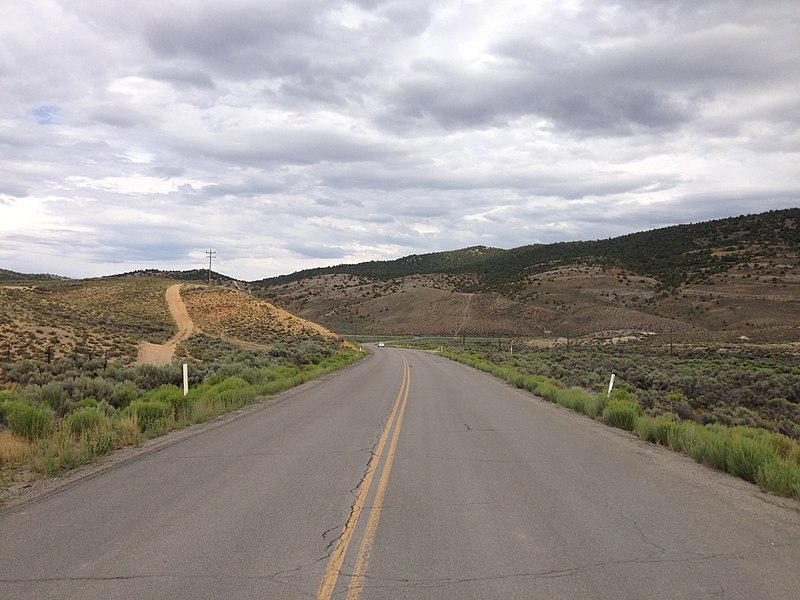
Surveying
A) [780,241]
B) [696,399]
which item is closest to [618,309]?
[780,241]

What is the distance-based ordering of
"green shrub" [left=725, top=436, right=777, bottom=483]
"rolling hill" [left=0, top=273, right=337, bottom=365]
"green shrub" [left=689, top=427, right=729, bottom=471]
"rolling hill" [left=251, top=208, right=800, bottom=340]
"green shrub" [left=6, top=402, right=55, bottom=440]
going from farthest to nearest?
"rolling hill" [left=251, top=208, right=800, bottom=340], "rolling hill" [left=0, top=273, right=337, bottom=365], "green shrub" [left=6, top=402, right=55, bottom=440], "green shrub" [left=689, top=427, right=729, bottom=471], "green shrub" [left=725, top=436, right=777, bottom=483]

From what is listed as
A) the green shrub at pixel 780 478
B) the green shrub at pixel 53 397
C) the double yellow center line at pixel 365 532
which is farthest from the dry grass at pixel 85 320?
the green shrub at pixel 780 478

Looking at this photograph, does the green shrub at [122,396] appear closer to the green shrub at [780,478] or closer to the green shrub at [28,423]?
the green shrub at [28,423]

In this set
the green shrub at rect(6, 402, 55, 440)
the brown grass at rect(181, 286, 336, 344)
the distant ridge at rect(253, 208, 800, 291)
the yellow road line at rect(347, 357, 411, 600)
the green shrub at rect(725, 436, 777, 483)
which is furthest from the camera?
the distant ridge at rect(253, 208, 800, 291)

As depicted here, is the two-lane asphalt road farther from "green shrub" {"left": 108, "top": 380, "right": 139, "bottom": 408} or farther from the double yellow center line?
"green shrub" {"left": 108, "top": 380, "right": 139, "bottom": 408}

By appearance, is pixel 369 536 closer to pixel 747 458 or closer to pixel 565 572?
pixel 565 572

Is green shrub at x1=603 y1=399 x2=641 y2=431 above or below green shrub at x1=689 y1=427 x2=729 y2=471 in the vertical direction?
below

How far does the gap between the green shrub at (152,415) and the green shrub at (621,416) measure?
10.4 m

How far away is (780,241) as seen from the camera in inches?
3969

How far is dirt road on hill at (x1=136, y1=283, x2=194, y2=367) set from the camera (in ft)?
125

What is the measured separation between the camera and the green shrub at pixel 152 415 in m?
13.6

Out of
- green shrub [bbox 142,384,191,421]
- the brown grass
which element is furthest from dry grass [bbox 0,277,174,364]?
green shrub [bbox 142,384,191,421]

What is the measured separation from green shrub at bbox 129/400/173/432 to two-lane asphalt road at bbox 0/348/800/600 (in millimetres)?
2191

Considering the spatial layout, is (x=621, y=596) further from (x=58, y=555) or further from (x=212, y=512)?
(x=58, y=555)
